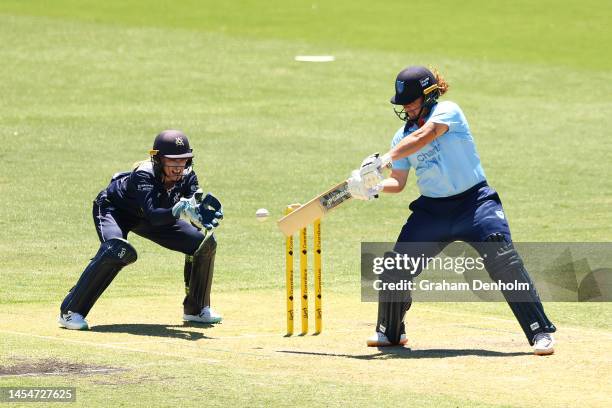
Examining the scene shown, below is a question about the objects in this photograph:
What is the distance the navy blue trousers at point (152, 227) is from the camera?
11.7m

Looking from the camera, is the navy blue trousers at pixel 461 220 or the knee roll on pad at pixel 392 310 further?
the knee roll on pad at pixel 392 310

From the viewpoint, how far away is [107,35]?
98.2 ft

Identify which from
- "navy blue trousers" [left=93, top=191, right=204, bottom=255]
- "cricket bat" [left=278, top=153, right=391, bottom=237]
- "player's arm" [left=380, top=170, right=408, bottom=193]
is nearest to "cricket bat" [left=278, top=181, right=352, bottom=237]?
"cricket bat" [left=278, top=153, right=391, bottom=237]

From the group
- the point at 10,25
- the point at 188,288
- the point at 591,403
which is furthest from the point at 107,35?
the point at 591,403

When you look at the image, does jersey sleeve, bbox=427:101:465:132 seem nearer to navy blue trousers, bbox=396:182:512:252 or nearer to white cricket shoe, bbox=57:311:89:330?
navy blue trousers, bbox=396:182:512:252

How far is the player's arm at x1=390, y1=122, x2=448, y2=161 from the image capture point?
33.6 feet

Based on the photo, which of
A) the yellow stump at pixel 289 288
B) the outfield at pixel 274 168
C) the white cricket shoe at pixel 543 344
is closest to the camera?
the outfield at pixel 274 168

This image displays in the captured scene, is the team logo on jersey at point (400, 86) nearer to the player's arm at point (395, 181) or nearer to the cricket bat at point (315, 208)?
the player's arm at point (395, 181)

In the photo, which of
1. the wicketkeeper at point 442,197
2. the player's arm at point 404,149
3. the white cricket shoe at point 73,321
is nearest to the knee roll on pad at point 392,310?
the wicketkeeper at point 442,197

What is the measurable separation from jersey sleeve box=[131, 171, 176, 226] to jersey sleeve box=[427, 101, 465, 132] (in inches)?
92.8

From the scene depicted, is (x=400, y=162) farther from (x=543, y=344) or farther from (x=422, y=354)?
(x=543, y=344)

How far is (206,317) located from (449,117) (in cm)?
290

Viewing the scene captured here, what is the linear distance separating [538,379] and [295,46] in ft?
68.8

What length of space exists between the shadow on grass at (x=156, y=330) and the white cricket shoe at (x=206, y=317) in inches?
4.4
